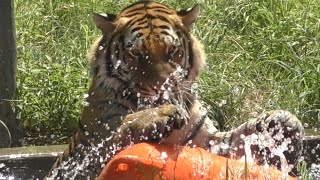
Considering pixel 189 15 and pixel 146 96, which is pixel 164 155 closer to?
pixel 146 96

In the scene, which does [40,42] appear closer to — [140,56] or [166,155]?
[140,56]

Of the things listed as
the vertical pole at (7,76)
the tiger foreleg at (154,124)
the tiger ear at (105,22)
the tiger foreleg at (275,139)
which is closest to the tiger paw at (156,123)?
the tiger foreleg at (154,124)

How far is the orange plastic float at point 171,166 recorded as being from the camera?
3.54 m

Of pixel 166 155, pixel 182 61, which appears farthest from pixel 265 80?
pixel 166 155

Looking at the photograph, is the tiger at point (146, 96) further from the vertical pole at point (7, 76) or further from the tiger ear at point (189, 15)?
the vertical pole at point (7, 76)

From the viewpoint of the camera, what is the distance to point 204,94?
6352 millimetres

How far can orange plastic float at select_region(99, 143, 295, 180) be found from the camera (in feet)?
11.6

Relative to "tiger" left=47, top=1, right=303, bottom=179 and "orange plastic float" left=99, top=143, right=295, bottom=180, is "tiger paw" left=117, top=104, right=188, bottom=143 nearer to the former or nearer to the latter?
"tiger" left=47, top=1, right=303, bottom=179

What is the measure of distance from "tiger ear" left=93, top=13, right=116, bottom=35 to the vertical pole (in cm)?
149

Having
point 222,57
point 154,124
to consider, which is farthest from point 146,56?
point 222,57

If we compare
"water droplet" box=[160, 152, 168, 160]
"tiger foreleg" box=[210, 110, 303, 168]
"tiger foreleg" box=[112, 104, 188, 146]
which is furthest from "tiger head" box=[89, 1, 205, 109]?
"water droplet" box=[160, 152, 168, 160]

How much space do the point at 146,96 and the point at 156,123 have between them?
486 mm

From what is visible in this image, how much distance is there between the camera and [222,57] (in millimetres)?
7020

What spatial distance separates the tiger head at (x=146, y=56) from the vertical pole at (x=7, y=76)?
1.42m
